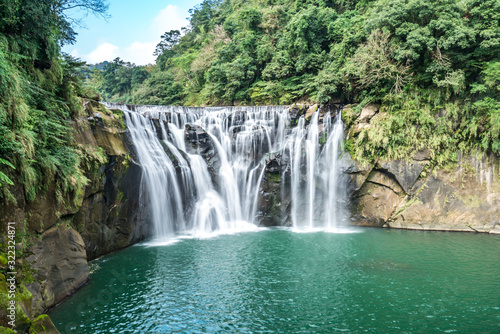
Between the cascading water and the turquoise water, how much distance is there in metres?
3.03

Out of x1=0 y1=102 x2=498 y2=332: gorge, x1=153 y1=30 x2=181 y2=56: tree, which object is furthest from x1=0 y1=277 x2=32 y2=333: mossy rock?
x1=153 y1=30 x2=181 y2=56: tree

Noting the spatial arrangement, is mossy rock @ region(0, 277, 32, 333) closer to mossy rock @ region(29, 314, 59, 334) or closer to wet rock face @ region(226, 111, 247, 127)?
mossy rock @ region(29, 314, 59, 334)

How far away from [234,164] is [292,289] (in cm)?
1045

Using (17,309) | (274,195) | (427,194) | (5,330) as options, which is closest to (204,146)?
(274,195)

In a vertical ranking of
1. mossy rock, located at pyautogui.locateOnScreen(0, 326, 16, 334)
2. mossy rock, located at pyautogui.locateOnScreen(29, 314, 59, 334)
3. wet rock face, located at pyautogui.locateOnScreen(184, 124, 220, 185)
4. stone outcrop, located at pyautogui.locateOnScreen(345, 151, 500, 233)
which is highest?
wet rock face, located at pyautogui.locateOnScreen(184, 124, 220, 185)

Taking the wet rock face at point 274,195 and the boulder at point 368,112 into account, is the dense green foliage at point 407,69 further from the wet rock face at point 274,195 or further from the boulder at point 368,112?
the wet rock face at point 274,195

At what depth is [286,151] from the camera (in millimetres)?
17984

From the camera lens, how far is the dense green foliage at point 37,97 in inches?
242

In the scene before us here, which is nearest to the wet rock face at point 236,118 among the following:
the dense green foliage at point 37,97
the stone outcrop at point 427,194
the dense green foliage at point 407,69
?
the dense green foliage at point 407,69

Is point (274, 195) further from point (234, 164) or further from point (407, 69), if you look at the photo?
point (407, 69)

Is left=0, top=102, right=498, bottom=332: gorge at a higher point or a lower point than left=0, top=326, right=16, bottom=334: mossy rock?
higher

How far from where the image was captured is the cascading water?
50.4 ft

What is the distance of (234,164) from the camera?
60.0ft

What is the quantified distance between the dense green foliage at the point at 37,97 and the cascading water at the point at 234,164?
5700 mm
